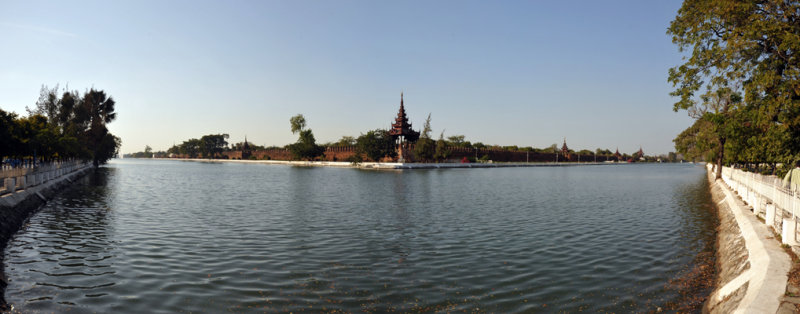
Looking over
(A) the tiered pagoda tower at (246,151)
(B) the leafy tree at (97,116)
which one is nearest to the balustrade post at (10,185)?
(B) the leafy tree at (97,116)

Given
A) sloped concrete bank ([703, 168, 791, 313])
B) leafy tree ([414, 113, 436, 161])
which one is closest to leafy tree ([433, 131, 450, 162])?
leafy tree ([414, 113, 436, 161])

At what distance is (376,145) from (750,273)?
100653 mm

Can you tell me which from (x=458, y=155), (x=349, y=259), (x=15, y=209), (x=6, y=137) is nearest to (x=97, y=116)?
(x=6, y=137)

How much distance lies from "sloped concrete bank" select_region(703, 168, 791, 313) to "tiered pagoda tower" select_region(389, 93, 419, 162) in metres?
97.2

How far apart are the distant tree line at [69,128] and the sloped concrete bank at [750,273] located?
112 feet

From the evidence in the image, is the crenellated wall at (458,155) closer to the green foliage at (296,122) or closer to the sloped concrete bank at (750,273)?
the green foliage at (296,122)

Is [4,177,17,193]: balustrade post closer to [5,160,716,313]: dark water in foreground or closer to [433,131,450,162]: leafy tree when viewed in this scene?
[5,160,716,313]: dark water in foreground

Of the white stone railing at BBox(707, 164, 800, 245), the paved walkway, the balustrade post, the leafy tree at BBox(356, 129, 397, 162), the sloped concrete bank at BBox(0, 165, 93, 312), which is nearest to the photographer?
the paved walkway

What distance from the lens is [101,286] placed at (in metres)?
9.39

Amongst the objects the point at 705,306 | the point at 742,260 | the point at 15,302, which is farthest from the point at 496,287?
the point at 15,302

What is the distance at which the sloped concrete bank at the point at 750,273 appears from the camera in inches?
284

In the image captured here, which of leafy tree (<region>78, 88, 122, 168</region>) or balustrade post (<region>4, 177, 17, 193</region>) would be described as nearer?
balustrade post (<region>4, 177, 17, 193</region>)

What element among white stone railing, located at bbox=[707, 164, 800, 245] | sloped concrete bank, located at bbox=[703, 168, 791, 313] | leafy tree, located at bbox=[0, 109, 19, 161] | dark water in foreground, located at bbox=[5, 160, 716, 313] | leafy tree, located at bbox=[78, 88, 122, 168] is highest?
leafy tree, located at bbox=[78, 88, 122, 168]

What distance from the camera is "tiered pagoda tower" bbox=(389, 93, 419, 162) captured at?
111 meters
